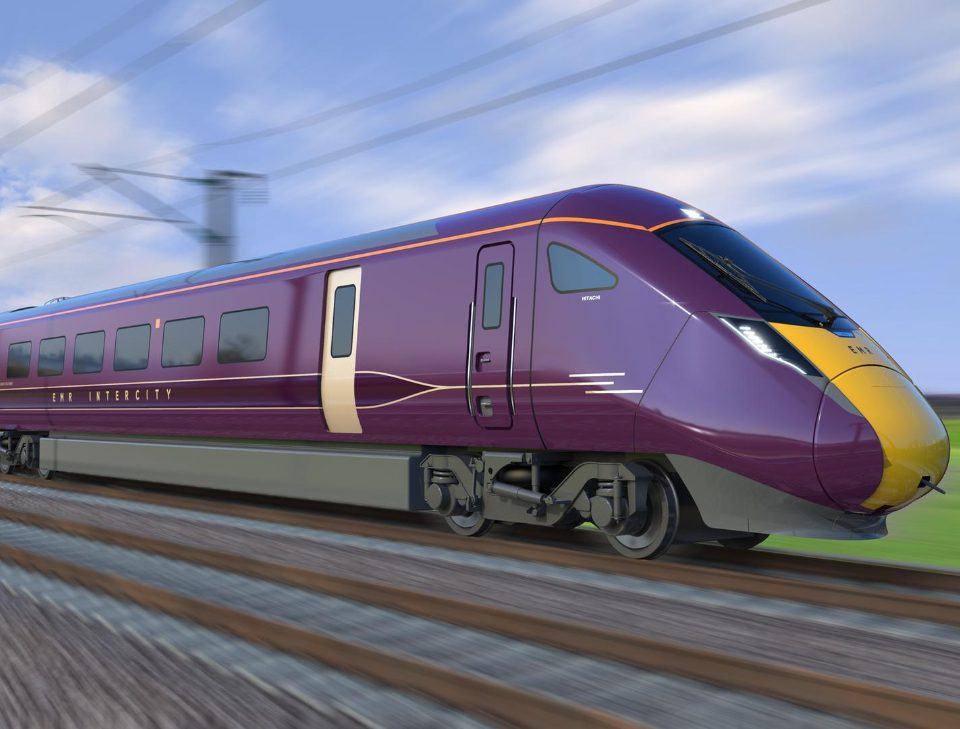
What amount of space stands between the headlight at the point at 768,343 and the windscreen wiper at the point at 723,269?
353mm

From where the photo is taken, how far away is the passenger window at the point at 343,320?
8.66 metres

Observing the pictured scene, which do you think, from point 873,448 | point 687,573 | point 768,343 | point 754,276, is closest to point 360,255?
point 754,276

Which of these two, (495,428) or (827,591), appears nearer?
(827,591)

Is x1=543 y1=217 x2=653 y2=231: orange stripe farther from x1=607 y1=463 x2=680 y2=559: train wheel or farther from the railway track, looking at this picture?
the railway track

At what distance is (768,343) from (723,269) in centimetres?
75

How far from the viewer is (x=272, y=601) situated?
17.4 ft

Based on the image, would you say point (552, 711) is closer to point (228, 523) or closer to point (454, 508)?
point (454, 508)

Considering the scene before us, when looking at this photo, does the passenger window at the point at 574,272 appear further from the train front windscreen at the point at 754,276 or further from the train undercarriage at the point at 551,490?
the train undercarriage at the point at 551,490

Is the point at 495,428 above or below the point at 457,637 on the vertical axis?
above

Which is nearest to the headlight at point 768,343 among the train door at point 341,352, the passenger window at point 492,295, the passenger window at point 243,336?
the passenger window at point 492,295

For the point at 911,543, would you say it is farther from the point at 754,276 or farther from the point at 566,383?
the point at 566,383

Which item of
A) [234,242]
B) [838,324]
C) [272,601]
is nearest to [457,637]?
[272,601]

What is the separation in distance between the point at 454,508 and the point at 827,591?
11.3ft

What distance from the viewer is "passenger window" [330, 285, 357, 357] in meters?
8.66
